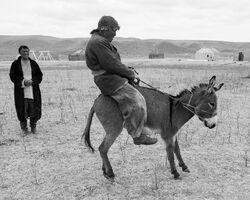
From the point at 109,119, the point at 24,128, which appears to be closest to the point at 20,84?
the point at 24,128

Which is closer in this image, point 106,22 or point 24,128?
point 106,22

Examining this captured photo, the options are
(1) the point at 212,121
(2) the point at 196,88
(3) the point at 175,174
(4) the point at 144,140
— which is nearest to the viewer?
(4) the point at 144,140

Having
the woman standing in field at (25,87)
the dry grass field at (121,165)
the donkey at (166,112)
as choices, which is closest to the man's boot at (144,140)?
the donkey at (166,112)

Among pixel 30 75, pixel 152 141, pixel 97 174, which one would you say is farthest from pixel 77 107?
pixel 152 141

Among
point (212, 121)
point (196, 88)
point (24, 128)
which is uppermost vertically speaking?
point (196, 88)

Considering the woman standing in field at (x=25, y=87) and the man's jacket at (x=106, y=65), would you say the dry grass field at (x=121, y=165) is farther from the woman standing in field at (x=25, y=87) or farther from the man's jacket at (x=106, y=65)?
the man's jacket at (x=106, y=65)

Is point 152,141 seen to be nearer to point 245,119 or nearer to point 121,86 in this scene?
point 121,86

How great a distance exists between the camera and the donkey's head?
18.6 ft

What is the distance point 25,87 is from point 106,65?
3957mm

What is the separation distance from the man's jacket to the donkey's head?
3.71 ft

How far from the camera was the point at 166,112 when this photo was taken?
575 centimetres

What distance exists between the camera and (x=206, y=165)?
644 cm

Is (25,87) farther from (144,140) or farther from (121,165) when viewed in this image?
(144,140)

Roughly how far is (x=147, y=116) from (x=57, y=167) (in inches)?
77.3
